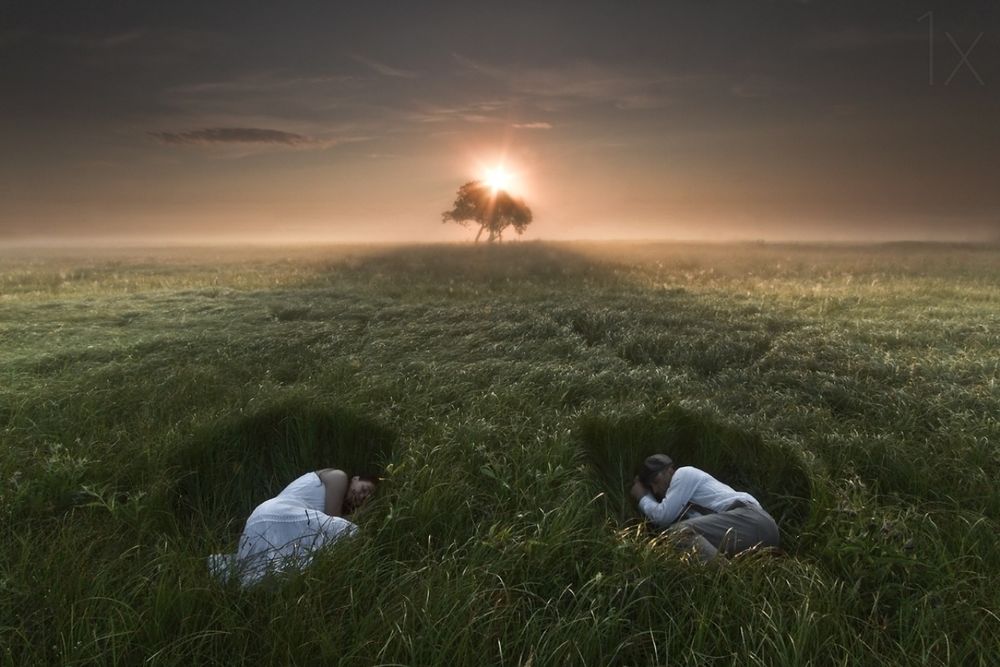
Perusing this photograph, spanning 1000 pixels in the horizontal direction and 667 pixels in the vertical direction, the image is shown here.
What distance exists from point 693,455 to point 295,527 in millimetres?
4322

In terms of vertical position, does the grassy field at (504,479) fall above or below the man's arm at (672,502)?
above

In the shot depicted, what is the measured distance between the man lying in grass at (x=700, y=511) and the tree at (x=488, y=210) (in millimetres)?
59950

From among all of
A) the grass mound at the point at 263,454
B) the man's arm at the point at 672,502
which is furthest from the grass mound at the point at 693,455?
the grass mound at the point at 263,454

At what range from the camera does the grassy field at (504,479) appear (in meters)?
2.69

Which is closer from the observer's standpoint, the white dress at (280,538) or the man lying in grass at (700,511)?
the white dress at (280,538)

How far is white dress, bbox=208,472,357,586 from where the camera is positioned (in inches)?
120

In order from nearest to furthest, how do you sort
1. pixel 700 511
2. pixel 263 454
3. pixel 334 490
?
pixel 700 511 → pixel 334 490 → pixel 263 454

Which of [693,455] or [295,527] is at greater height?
[295,527]

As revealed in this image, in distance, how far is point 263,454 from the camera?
5672 mm

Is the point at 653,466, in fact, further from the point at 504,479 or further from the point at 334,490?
the point at 334,490

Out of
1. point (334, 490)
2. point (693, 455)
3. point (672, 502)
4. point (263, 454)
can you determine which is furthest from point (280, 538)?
point (693, 455)

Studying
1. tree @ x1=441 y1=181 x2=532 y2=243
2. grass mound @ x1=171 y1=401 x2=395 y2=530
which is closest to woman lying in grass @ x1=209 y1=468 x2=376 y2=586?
grass mound @ x1=171 y1=401 x2=395 y2=530

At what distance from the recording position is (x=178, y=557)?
326 cm

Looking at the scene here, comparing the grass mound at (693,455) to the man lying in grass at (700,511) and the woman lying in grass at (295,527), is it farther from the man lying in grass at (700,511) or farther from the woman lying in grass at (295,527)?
the woman lying in grass at (295,527)
